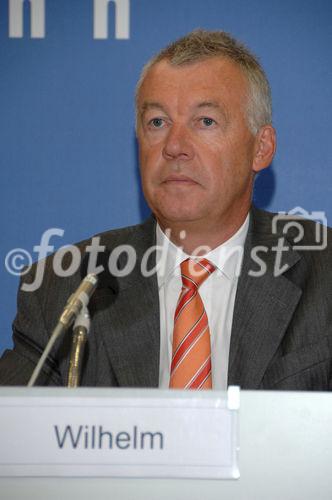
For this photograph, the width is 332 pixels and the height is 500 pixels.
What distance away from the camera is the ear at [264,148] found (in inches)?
111

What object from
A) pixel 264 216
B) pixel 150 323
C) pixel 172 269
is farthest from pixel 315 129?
pixel 150 323

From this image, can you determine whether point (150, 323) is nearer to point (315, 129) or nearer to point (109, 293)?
point (109, 293)

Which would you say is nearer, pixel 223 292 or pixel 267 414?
pixel 267 414

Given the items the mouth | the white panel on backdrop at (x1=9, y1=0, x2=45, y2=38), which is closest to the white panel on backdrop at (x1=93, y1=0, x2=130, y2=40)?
the white panel on backdrop at (x1=9, y1=0, x2=45, y2=38)

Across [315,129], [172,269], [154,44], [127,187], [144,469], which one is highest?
[154,44]

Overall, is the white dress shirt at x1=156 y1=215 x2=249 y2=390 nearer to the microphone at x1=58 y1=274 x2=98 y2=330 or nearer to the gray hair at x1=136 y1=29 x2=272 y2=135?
the gray hair at x1=136 y1=29 x2=272 y2=135

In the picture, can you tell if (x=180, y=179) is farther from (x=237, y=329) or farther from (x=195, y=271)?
(x=237, y=329)

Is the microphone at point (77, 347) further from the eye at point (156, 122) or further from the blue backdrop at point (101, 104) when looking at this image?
the blue backdrop at point (101, 104)

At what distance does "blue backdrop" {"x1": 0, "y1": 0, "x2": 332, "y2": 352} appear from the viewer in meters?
3.06

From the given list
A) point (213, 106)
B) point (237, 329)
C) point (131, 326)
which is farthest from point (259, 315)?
point (213, 106)

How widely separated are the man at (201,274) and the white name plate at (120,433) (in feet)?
3.06

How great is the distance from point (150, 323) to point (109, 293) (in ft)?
0.55

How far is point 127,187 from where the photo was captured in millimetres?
A: 3113

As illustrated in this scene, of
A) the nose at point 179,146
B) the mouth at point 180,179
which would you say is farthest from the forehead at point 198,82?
the mouth at point 180,179
